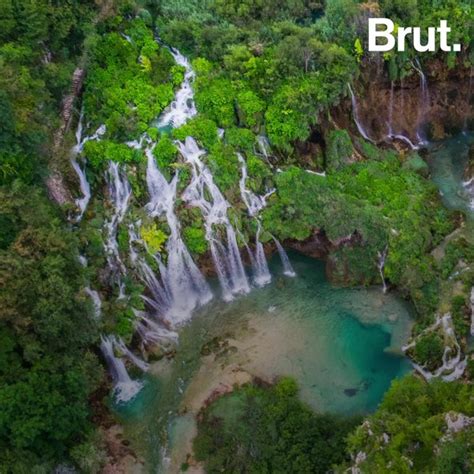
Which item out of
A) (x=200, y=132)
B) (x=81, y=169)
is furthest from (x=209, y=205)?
(x=81, y=169)

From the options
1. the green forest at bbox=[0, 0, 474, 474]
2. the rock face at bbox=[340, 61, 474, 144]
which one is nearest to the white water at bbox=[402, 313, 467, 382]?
the green forest at bbox=[0, 0, 474, 474]

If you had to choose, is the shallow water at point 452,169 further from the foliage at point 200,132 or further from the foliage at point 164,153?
the foliage at point 164,153

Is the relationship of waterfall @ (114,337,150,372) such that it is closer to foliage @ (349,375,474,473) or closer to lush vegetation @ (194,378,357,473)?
lush vegetation @ (194,378,357,473)

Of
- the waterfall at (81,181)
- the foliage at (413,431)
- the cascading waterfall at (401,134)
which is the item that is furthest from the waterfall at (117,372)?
the cascading waterfall at (401,134)

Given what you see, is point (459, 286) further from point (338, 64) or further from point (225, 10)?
point (225, 10)

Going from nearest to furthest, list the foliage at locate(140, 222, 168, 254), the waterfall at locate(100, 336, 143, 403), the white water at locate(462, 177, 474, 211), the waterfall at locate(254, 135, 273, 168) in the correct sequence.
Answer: the waterfall at locate(100, 336, 143, 403), the foliage at locate(140, 222, 168, 254), the waterfall at locate(254, 135, 273, 168), the white water at locate(462, 177, 474, 211)

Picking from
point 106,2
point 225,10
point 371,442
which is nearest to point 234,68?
point 225,10
